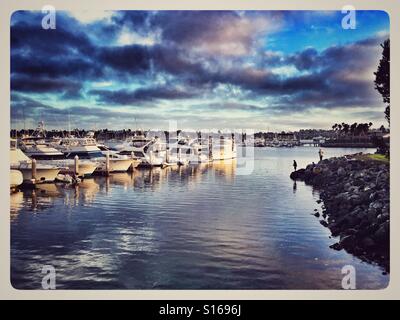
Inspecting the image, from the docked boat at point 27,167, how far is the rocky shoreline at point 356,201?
298 centimetres

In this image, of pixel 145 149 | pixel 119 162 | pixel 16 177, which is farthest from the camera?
pixel 119 162

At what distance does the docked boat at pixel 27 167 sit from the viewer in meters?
4.43

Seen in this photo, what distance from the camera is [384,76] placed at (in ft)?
14.4

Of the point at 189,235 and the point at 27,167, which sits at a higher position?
the point at 27,167

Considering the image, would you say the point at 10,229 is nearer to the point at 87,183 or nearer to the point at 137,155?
the point at 87,183

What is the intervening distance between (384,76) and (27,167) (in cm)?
390

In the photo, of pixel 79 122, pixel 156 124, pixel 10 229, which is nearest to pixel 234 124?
pixel 156 124

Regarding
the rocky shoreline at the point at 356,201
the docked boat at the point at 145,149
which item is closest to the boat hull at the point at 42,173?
the docked boat at the point at 145,149

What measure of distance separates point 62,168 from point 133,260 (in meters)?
2.08

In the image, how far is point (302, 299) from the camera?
13.3 ft

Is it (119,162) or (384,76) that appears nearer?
(384,76)
